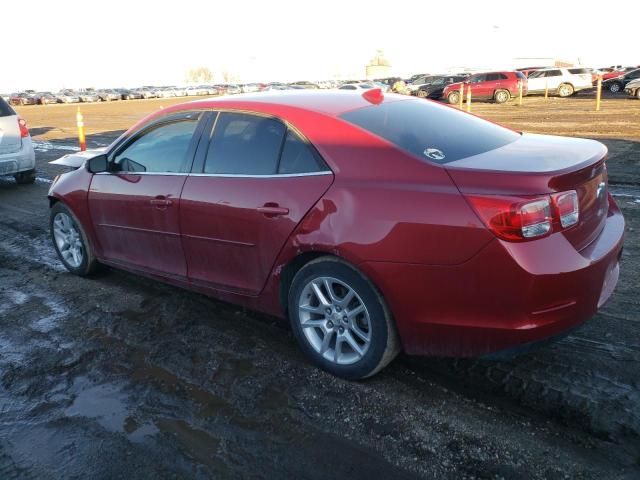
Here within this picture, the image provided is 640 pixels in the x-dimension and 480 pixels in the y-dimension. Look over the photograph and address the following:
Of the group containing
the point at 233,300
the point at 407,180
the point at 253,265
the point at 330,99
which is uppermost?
the point at 330,99

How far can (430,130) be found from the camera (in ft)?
10.9

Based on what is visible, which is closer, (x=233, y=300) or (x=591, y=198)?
(x=591, y=198)

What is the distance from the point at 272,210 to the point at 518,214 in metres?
1.34

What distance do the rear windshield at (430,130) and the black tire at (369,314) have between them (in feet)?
2.33

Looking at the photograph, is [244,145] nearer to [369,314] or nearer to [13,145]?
[369,314]

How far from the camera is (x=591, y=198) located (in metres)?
2.90

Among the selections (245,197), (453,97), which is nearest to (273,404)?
(245,197)

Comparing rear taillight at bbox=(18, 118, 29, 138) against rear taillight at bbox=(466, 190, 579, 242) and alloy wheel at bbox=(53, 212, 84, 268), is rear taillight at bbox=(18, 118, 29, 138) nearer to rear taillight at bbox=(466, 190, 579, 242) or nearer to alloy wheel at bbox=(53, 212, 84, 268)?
alloy wheel at bbox=(53, 212, 84, 268)

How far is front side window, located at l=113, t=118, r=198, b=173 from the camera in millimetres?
3908

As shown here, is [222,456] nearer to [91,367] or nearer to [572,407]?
[91,367]

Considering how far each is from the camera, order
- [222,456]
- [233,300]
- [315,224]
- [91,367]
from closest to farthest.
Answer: [222,456] < [315,224] < [91,367] < [233,300]

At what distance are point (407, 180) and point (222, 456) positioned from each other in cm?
156

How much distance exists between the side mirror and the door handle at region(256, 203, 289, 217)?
178 cm

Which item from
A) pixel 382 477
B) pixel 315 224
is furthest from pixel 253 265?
pixel 382 477
